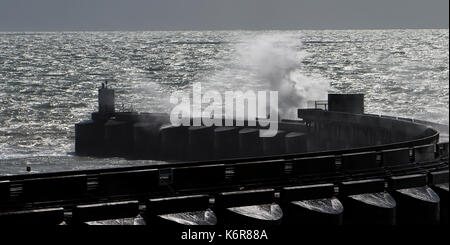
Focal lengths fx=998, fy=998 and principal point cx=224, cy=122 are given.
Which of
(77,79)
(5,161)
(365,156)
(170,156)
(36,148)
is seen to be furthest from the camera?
(77,79)

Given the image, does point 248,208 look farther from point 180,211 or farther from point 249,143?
point 249,143

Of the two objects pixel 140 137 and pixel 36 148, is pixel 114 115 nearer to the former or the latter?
pixel 140 137

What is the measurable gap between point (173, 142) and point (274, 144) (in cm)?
707

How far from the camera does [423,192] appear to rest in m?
23.9

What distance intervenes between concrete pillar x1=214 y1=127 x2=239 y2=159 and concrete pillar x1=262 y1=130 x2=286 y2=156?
1.75m

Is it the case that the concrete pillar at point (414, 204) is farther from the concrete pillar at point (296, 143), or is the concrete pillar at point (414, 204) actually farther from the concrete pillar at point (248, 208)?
the concrete pillar at point (296, 143)

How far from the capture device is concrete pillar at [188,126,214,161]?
52.4 meters

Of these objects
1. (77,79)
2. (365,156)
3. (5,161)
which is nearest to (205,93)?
(77,79)

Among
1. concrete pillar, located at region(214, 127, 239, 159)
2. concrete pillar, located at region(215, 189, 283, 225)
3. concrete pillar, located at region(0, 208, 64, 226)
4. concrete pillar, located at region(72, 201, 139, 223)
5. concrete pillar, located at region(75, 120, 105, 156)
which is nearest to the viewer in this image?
concrete pillar, located at region(0, 208, 64, 226)

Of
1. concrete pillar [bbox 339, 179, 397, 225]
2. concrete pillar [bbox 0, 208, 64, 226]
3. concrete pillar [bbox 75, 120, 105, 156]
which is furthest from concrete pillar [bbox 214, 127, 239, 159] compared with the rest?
concrete pillar [bbox 0, 208, 64, 226]

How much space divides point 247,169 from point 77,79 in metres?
139

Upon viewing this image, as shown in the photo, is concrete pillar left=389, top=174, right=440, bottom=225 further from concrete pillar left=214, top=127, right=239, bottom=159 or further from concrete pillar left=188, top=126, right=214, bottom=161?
concrete pillar left=188, top=126, right=214, bottom=161

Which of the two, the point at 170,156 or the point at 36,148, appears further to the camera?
the point at 36,148

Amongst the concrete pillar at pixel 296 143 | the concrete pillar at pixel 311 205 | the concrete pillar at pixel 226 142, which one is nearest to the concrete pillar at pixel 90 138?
the concrete pillar at pixel 226 142
